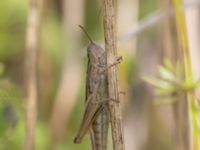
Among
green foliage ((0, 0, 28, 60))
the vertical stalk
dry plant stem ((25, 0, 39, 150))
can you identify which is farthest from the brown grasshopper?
green foliage ((0, 0, 28, 60))

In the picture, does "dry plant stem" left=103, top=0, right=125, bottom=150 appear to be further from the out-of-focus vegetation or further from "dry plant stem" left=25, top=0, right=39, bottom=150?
the out-of-focus vegetation

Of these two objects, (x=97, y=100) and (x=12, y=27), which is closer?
(x=97, y=100)

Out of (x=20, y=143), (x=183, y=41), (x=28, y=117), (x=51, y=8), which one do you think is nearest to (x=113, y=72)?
(x=183, y=41)

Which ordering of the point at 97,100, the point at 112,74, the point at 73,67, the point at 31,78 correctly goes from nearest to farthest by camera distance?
the point at 112,74 < the point at 97,100 < the point at 31,78 < the point at 73,67

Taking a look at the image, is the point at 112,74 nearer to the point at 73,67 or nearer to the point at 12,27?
the point at 73,67

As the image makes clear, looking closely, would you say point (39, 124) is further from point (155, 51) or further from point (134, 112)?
point (155, 51)

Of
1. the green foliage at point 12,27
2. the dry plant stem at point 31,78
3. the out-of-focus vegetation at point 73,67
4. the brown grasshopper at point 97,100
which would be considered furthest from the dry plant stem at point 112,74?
the green foliage at point 12,27

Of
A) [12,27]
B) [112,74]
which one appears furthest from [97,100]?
[12,27]
